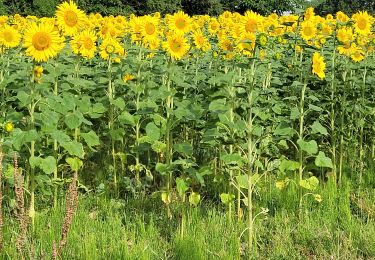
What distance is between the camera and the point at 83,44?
15.4 feet

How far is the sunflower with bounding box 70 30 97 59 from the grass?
1.20m

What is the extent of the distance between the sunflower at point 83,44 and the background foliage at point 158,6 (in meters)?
7.21

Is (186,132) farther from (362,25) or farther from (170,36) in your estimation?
(362,25)

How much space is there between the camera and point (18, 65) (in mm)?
5145

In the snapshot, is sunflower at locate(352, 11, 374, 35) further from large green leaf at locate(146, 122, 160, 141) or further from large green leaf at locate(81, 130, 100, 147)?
large green leaf at locate(81, 130, 100, 147)

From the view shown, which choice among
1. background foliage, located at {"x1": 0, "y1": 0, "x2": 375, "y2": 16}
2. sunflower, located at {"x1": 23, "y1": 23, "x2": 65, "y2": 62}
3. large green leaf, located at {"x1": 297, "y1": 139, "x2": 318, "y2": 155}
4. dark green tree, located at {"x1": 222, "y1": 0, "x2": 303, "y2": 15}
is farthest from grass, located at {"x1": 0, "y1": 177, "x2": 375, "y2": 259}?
dark green tree, located at {"x1": 222, "y1": 0, "x2": 303, "y2": 15}

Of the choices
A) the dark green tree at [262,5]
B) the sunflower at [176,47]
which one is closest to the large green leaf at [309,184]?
the sunflower at [176,47]

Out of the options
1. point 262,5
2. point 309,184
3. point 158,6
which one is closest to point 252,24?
point 309,184

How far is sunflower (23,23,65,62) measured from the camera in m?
3.68

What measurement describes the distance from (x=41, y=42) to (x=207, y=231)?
1627mm

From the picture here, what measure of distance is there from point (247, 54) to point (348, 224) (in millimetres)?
1699

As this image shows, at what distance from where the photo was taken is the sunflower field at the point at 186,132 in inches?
142

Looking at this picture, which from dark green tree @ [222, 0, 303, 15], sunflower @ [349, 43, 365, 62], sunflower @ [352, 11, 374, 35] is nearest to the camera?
sunflower @ [349, 43, 365, 62]

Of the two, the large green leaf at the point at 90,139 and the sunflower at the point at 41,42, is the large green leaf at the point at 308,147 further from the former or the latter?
the sunflower at the point at 41,42
